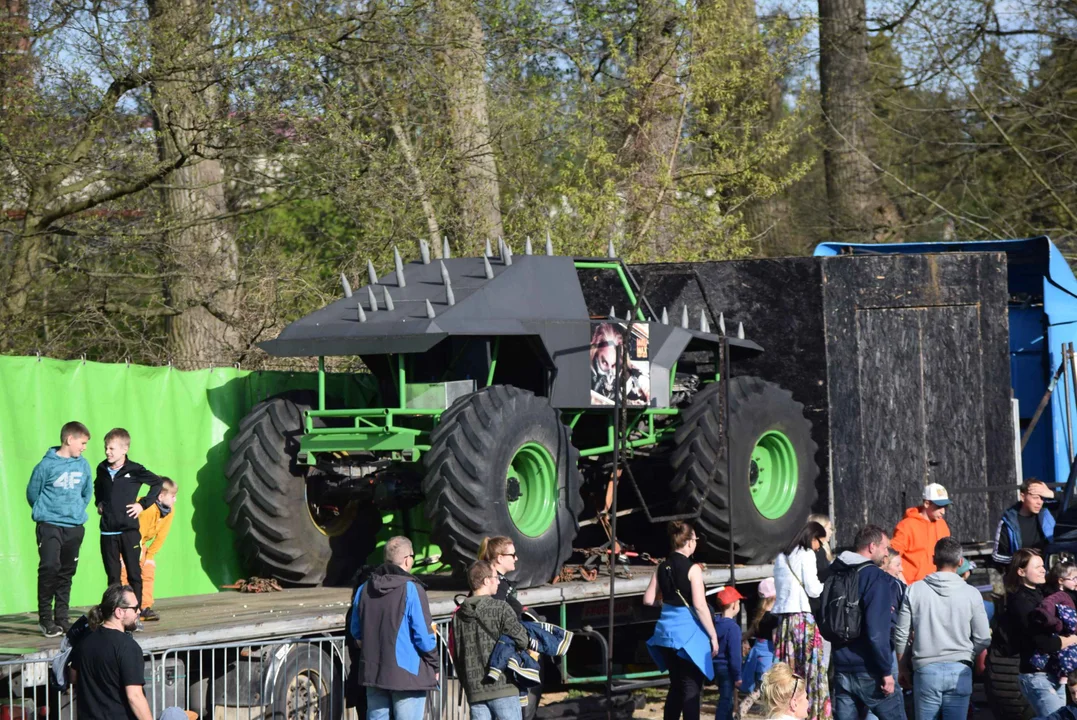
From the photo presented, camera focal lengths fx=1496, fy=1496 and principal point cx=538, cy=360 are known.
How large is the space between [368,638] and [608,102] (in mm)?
12367

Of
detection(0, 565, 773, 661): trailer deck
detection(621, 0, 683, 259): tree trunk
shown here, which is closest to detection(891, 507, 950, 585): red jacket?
detection(0, 565, 773, 661): trailer deck

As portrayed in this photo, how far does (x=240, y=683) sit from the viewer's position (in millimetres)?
8125

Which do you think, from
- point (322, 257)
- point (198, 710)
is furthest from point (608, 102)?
point (198, 710)

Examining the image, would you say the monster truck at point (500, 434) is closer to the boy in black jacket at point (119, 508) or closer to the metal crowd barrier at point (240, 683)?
the metal crowd barrier at point (240, 683)

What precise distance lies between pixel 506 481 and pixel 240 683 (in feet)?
7.75

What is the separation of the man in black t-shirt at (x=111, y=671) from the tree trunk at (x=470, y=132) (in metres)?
10.4

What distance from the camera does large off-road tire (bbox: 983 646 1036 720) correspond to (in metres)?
9.38

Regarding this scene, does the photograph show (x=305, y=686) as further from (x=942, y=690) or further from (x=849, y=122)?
(x=849, y=122)

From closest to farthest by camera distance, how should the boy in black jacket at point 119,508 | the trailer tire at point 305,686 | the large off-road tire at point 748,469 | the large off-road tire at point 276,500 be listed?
1. the trailer tire at point 305,686
2. the boy in black jacket at point 119,508
3. the large off-road tire at point 276,500
4. the large off-road tire at point 748,469

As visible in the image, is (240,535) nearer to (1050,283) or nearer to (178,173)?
(178,173)

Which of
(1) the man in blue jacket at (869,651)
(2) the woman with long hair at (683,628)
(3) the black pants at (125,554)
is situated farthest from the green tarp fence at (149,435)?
(1) the man in blue jacket at (869,651)

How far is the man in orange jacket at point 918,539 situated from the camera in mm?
10562

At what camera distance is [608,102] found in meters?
18.9

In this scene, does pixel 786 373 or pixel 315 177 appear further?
pixel 315 177
